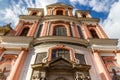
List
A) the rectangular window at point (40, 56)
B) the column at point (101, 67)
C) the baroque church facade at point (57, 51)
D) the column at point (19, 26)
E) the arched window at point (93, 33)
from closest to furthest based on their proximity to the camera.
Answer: the baroque church facade at point (57, 51) → the column at point (101, 67) → the rectangular window at point (40, 56) → the column at point (19, 26) → the arched window at point (93, 33)

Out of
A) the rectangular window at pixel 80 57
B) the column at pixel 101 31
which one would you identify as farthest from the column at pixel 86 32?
the rectangular window at pixel 80 57

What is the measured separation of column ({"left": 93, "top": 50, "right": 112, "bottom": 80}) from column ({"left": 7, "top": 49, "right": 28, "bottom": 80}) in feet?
23.0

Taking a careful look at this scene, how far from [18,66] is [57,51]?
4.08 metres

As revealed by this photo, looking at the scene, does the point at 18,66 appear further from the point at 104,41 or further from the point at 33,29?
the point at 104,41

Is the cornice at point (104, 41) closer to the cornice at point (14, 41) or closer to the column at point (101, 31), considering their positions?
the column at point (101, 31)

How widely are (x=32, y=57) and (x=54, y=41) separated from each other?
9.95ft

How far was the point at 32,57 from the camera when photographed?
17.7 metres

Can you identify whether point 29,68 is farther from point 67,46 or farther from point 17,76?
point 67,46

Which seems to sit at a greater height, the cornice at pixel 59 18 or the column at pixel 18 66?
the cornice at pixel 59 18

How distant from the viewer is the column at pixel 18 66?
14787mm

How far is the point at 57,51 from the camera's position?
1780 centimetres

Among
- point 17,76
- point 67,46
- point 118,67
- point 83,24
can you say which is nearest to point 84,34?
point 83,24

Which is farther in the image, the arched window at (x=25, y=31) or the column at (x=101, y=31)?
the arched window at (x=25, y=31)

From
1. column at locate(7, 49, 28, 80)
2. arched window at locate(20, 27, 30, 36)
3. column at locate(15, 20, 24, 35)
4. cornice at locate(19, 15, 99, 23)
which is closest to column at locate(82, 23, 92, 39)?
cornice at locate(19, 15, 99, 23)
